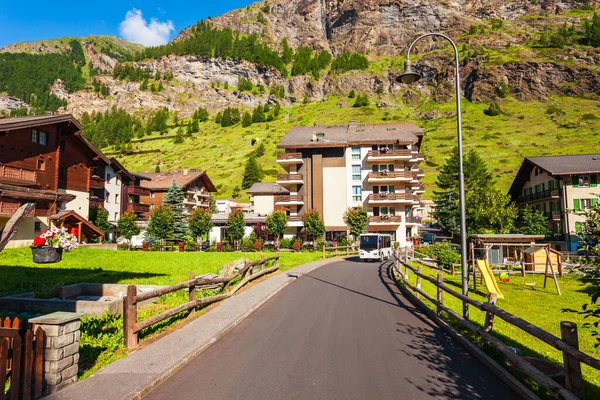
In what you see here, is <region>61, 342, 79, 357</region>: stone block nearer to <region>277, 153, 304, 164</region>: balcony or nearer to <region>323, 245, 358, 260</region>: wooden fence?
<region>323, 245, 358, 260</region>: wooden fence

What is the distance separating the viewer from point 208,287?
14.4m

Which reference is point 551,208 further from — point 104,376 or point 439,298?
point 104,376

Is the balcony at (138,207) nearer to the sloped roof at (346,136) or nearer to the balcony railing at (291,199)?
the balcony railing at (291,199)

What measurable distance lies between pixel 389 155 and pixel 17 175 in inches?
1601

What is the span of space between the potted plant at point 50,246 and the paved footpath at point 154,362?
10.3 feet

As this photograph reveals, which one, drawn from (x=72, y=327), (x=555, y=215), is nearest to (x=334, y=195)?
(x=555, y=215)

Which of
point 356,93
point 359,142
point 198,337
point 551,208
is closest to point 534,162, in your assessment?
point 551,208

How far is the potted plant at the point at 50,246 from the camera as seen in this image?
8.15m

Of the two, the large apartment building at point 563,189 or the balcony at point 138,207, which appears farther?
the balcony at point 138,207

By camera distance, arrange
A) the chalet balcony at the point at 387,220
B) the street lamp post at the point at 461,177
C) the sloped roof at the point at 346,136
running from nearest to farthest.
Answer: the street lamp post at the point at 461,177
the chalet balcony at the point at 387,220
the sloped roof at the point at 346,136

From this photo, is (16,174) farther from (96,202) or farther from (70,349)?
(70,349)

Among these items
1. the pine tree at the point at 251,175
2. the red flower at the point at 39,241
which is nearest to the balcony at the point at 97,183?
the red flower at the point at 39,241

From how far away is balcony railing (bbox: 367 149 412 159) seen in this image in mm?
49219

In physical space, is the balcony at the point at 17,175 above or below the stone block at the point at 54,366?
above
